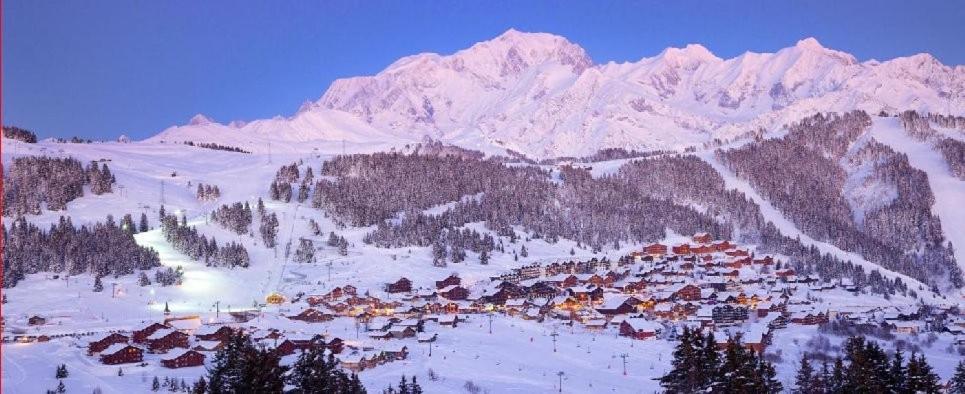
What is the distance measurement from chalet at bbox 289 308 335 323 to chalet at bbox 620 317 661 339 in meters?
30.7

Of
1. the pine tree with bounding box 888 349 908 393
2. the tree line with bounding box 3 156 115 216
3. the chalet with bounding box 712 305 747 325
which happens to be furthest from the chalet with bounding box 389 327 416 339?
the tree line with bounding box 3 156 115 216

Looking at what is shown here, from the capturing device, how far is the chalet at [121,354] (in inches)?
2591

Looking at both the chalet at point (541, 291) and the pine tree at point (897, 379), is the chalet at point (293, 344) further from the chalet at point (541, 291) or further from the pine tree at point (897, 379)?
the chalet at point (541, 291)

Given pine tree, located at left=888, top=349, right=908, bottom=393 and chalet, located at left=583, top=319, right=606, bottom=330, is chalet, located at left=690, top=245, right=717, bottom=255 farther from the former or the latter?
pine tree, located at left=888, top=349, right=908, bottom=393

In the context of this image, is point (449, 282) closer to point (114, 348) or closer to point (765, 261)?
point (765, 261)

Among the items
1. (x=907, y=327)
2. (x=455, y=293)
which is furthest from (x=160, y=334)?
(x=907, y=327)

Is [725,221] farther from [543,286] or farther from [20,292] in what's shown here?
[20,292]

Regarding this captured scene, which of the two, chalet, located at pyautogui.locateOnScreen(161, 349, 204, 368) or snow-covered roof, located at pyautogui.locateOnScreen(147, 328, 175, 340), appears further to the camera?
snow-covered roof, located at pyautogui.locateOnScreen(147, 328, 175, 340)

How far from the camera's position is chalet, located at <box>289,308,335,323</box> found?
92.2 meters

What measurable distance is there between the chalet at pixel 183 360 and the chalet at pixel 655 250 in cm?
9473

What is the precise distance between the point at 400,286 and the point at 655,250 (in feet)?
172

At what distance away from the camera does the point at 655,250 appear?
486 feet

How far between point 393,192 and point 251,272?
56.2 metres

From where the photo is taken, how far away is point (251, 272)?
12281 cm
